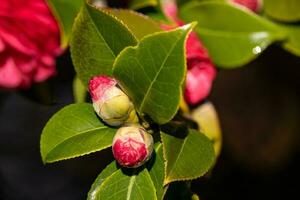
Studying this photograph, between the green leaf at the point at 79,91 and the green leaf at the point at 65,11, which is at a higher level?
the green leaf at the point at 65,11

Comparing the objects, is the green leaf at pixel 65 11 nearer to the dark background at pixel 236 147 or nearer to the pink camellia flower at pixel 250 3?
the pink camellia flower at pixel 250 3

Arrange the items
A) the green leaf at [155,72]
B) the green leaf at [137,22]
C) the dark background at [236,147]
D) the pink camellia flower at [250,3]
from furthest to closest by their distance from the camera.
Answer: the dark background at [236,147] < the pink camellia flower at [250,3] < the green leaf at [137,22] < the green leaf at [155,72]

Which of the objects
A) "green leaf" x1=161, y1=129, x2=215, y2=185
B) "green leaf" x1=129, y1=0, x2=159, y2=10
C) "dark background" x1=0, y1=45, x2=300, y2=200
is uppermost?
"green leaf" x1=129, y1=0, x2=159, y2=10

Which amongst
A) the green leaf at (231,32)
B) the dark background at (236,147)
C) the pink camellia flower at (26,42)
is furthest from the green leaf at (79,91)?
the dark background at (236,147)

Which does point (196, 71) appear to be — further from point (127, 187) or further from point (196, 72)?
point (127, 187)

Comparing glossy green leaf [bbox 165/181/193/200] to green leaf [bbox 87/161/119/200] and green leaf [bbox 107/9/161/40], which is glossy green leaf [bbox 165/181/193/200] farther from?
green leaf [bbox 107/9/161/40]

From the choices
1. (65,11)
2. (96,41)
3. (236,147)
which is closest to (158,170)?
(96,41)

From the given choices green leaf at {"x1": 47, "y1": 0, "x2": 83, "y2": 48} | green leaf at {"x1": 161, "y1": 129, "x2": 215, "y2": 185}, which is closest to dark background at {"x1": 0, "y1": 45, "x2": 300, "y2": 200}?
green leaf at {"x1": 47, "y1": 0, "x2": 83, "y2": 48}
